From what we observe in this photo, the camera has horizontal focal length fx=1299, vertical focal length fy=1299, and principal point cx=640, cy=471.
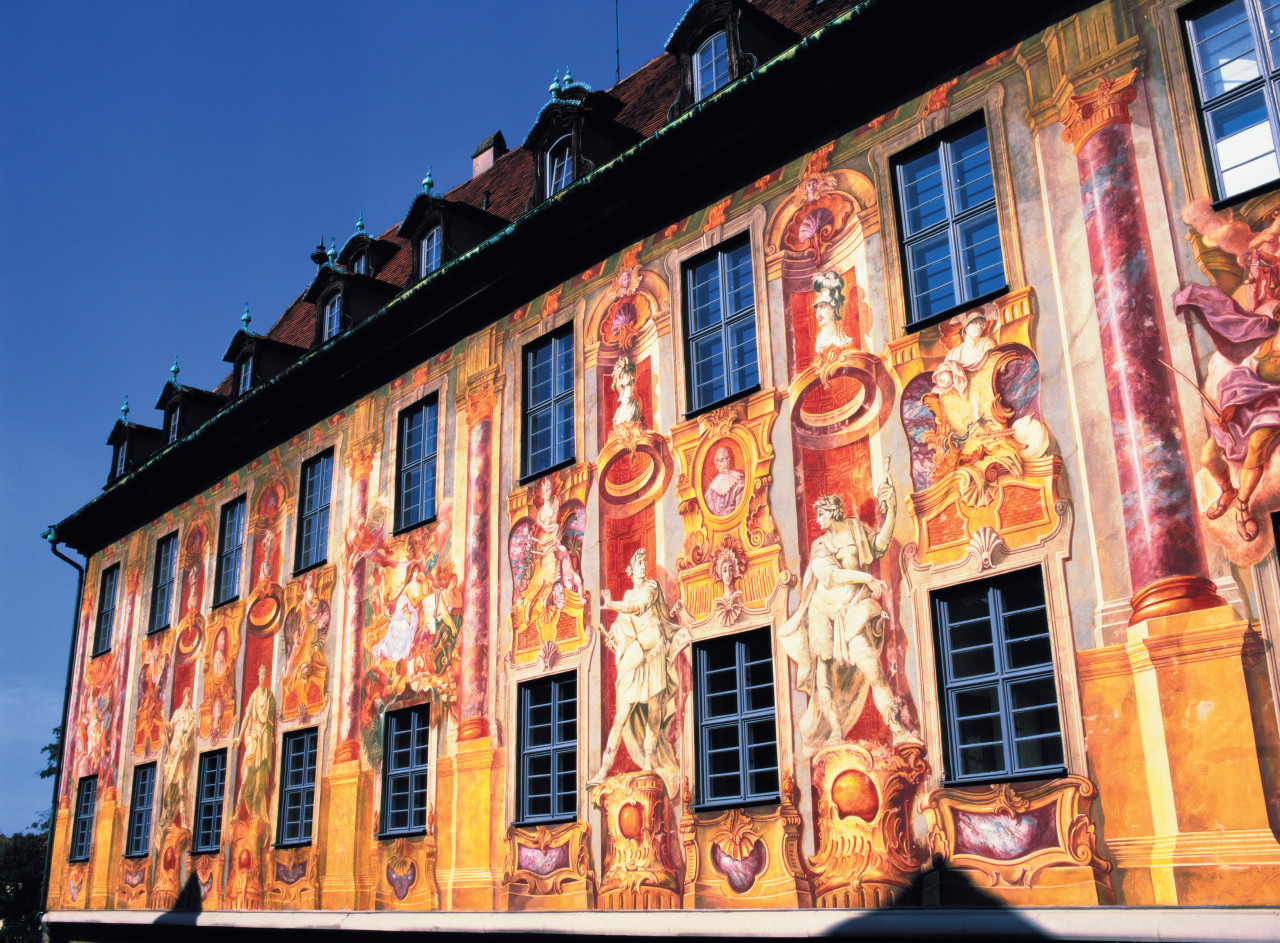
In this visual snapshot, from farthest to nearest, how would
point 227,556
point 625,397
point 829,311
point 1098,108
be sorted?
1. point 227,556
2. point 625,397
3. point 829,311
4. point 1098,108

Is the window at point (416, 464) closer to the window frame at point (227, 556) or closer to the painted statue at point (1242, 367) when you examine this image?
the window frame at point (227, 556)

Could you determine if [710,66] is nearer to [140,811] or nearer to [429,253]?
[429,253]

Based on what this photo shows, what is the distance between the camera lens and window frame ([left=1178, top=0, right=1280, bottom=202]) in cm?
868

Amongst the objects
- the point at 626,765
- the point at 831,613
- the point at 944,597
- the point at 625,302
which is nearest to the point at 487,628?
the point at 626,765

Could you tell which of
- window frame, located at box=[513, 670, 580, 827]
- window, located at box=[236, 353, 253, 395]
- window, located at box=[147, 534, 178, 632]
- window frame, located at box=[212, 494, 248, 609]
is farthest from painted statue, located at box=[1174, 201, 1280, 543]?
window, located at box=[147, 534, 178, 632]

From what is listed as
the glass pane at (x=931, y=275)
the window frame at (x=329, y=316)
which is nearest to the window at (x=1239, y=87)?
the glass pane at (x=931, y=275)

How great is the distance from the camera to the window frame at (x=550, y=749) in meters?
12.1

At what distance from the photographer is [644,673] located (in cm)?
1152

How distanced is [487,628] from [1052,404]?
6.53 metres

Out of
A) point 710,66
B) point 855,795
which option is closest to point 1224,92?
point 710,66

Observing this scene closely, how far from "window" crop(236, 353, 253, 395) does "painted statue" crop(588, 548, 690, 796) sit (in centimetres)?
1066

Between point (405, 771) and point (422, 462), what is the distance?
3647 mm

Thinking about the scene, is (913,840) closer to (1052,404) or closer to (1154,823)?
(1154,823)

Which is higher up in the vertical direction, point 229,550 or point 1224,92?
point 1224,92
